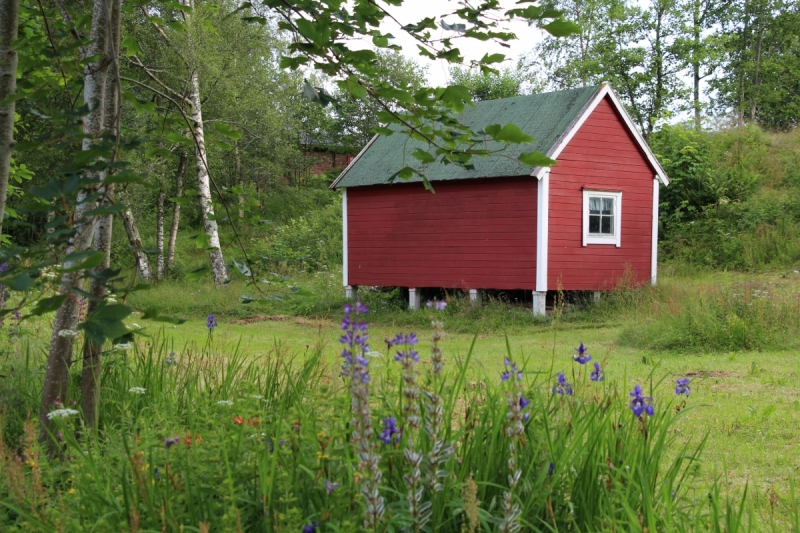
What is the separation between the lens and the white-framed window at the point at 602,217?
16.4 m

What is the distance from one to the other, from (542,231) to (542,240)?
179mm

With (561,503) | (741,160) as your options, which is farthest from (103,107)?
(741,160)

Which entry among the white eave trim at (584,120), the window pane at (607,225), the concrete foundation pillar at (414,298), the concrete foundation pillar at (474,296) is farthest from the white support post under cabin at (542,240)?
the concrete foundation pillar at (414,298)

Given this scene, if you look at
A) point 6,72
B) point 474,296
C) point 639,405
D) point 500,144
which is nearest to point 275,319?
point 474,296

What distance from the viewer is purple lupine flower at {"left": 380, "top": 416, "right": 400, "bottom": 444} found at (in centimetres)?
228

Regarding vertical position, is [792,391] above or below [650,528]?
below

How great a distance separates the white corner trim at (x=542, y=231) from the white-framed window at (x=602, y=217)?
3.97 ft

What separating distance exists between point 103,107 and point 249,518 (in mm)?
2084

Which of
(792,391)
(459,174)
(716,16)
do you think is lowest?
(792,391)

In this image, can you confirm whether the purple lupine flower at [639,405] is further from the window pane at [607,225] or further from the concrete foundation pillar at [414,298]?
the concrete foundation pillar at [414,298]

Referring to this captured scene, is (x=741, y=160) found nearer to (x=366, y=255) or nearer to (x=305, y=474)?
(x=366, y=255)

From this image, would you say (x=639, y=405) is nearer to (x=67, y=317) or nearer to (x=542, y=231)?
(x=67, y=317)

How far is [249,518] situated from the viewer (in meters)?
2.46

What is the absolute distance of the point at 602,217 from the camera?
16875 millimetres
